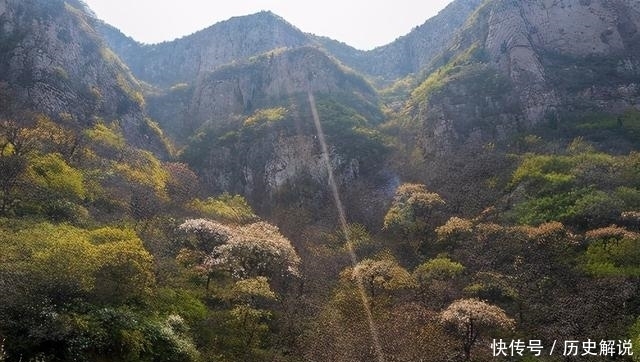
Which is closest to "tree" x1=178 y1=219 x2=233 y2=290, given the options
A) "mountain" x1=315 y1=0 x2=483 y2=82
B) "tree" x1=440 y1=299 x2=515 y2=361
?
"tree" x1=440 y1=299 x2=515 y2=361

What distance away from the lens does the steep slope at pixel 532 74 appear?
2163 inches

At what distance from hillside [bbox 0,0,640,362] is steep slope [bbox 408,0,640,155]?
31cm

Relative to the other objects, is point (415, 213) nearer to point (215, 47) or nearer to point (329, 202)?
point (329, 202)

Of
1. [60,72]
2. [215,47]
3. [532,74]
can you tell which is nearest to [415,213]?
[532,74]

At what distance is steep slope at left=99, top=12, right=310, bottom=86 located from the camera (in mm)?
107938

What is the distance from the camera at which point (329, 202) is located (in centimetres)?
5203

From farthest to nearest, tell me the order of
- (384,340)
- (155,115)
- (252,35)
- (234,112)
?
(252,35) → (155,115) → (234,112) → (384,340)

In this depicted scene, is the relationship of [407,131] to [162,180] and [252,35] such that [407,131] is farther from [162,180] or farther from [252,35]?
[252,35]

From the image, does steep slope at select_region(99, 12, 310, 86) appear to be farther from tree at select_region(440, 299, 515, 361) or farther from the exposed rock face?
tree at select_region(440, 299, 515, 361)

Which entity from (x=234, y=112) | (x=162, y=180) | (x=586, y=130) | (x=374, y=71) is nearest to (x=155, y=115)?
(x=234, y=112)

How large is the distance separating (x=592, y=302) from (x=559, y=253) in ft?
17.4

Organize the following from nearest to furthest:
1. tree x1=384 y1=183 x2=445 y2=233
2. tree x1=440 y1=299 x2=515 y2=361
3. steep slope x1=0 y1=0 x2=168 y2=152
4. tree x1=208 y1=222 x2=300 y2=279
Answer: tree x1=440 y1=299 x2=515 y2=361 → tree x1=208 y1=222 x2=300 y2=279 → tree x1=384 y1=183 x2=445 y2=233 → steep slope x1=0 y1=0 x2=168 y2=152

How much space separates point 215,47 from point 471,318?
101 m

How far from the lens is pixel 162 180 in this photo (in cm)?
4769
